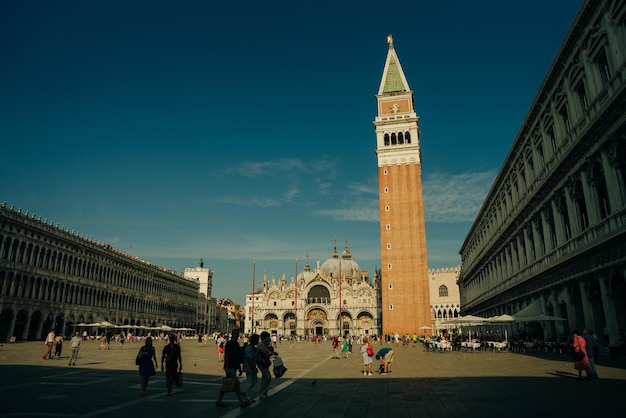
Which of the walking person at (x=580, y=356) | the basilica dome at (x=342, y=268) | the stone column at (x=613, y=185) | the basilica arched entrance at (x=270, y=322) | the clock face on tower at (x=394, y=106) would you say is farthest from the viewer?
the basilica dome at (x=342, y=268)

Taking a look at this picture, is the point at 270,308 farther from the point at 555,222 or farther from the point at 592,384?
the point at 592,384

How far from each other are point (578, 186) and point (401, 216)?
152ft

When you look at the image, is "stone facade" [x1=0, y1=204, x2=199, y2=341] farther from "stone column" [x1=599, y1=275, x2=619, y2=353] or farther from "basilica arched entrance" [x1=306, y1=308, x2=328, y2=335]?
"stone column" [x1=599, y1=275, x2=619, y2=353]

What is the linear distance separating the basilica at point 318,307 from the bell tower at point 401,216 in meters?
18.4

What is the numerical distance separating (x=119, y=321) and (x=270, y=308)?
33835mm

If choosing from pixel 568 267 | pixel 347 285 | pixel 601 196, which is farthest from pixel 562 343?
pixel 347 285

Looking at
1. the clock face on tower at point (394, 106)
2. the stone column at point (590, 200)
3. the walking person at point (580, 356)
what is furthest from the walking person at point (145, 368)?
the clock face on tower at point (394, 106)

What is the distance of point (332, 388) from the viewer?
12305 mm

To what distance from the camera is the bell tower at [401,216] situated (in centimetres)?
6431

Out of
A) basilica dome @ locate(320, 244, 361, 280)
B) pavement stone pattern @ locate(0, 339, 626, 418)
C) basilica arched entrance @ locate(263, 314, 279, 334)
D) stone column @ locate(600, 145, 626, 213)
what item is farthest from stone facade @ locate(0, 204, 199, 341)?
Result: basilica dome @ locate(320, 244, 361, 280)

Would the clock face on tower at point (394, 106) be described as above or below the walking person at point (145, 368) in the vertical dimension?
above

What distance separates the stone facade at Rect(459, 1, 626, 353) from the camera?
17.5 metres

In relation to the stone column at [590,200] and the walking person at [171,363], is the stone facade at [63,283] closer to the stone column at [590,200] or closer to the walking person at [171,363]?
the walking person at [171,363]

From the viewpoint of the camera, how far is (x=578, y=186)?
2150 centimetres
